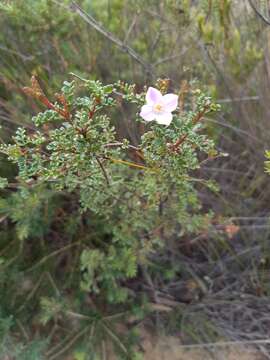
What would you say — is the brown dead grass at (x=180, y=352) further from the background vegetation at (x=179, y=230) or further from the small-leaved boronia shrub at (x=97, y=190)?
the small-leaved boronia shrub at (x=97, y=190)

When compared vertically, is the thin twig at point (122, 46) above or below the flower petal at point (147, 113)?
above

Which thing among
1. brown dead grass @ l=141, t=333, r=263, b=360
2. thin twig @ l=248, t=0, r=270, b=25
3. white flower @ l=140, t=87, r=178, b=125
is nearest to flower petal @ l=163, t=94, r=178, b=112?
white flower @ l=140, t=87, r=178, b=125

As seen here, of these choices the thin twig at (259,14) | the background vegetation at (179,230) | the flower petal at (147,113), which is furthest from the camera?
the background vegetation at (179,230)

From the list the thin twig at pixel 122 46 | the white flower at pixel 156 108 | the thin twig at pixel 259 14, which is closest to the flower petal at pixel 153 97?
the white flower at pixel 156 108

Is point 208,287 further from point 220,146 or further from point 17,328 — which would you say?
point 17,328

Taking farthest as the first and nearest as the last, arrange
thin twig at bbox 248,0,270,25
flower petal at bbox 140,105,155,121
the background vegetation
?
the background vegetation → thin twig at bbox 248,0,270,25 → flower petal at bbox 140,105,155,121

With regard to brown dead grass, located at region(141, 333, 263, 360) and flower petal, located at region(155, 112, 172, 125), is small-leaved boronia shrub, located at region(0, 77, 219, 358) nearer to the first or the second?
flower petal, located at region(155, 112, 172, 125)

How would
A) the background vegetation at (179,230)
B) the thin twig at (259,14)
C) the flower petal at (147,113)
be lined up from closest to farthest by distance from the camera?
the flower petal at (147,113)
the thin twig at (259,14)
the background vegetation at (179,230)

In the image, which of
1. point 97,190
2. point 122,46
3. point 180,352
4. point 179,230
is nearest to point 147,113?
point 97,190
